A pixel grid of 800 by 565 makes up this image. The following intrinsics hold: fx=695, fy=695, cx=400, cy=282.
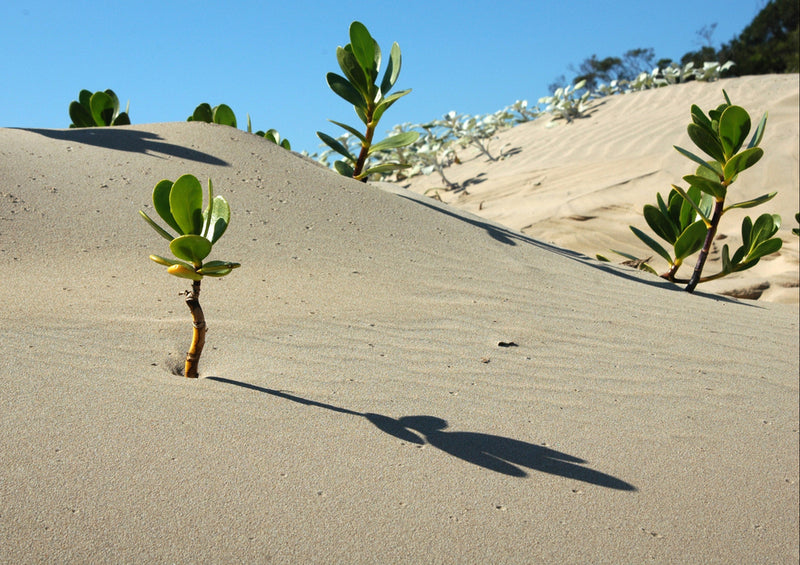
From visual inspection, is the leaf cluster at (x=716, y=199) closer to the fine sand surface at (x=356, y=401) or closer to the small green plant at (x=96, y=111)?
the fine sand surface at (x=356, y=401)

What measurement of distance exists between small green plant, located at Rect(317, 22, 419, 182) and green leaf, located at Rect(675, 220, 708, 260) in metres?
2.05

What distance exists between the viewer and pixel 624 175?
887cm

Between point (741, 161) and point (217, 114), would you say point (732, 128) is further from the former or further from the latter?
point (217, 114)

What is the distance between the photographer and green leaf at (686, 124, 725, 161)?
4.06 m

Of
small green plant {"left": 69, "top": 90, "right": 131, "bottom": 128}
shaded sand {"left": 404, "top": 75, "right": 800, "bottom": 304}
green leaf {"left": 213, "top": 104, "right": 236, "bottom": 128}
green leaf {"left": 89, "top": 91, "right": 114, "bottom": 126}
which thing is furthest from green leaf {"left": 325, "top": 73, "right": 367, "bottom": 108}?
shaded sand {"left": 404, "top": 75, "right": 800, "bottom": 304}

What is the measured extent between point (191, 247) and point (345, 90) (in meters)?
3.46

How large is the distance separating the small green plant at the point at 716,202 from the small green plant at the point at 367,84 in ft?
6.51

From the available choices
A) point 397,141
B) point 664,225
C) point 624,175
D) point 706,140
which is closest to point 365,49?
point 397,141

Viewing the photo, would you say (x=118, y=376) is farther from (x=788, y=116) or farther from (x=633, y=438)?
(x=788, y=116)

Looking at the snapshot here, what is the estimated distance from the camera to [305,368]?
257 cm

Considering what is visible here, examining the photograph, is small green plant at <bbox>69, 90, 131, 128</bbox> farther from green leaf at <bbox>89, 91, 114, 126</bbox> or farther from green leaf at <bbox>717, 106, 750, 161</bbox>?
green leaf at <bbox>717, 106, 750, 161</bbox>

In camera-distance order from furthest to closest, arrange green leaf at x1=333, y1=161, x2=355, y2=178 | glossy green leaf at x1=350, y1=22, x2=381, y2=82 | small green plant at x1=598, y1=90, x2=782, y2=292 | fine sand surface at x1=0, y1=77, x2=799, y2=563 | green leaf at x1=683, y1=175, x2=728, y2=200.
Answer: green leaf at x1=333, y1=161, x2=355, y2=178
glossy green leaf at x1=350, y1=22, x2=381, y2=82
green leaf at x1=683, y1=175, x2=728, y2=200
small green plant at x1=598, y1=90, x2=782, y2=292
fine sand surface at x1=0, y1=77, x2=799, y2=563

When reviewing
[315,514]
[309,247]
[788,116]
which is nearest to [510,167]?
[788,116]

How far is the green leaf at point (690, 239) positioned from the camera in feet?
15.7
